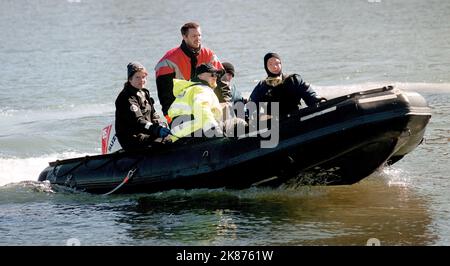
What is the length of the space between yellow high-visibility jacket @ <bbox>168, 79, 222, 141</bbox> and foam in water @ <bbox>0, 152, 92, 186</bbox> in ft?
7.52

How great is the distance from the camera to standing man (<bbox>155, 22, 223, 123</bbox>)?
318 inches

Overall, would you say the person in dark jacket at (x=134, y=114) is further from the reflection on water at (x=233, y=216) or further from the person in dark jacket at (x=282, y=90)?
the person in dark jacket at (x=282, y=90)

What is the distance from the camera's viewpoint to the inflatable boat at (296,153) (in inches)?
272

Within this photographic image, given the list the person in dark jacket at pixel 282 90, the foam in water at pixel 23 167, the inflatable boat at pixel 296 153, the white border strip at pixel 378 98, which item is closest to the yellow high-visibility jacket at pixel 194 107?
the inflatable boat at pixel 296 153

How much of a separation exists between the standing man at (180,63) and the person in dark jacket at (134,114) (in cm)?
20

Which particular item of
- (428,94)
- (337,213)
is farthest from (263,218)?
(428,94)

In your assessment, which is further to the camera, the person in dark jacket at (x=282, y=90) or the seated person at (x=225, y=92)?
the seated person at (x=225, y=92)

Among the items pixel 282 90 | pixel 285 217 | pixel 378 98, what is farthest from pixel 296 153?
pixel 378 98

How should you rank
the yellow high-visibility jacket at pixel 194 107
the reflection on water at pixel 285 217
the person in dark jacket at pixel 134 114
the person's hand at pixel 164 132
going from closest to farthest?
the reflection on water at pixel 285 217 < the yellow high-visibility jacket at pixel 194 107 < the person's hand at pixel 164 132 < the person in dark jacket at pixel 134 114

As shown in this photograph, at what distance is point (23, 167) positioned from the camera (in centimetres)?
955

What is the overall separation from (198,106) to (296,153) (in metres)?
0.89
